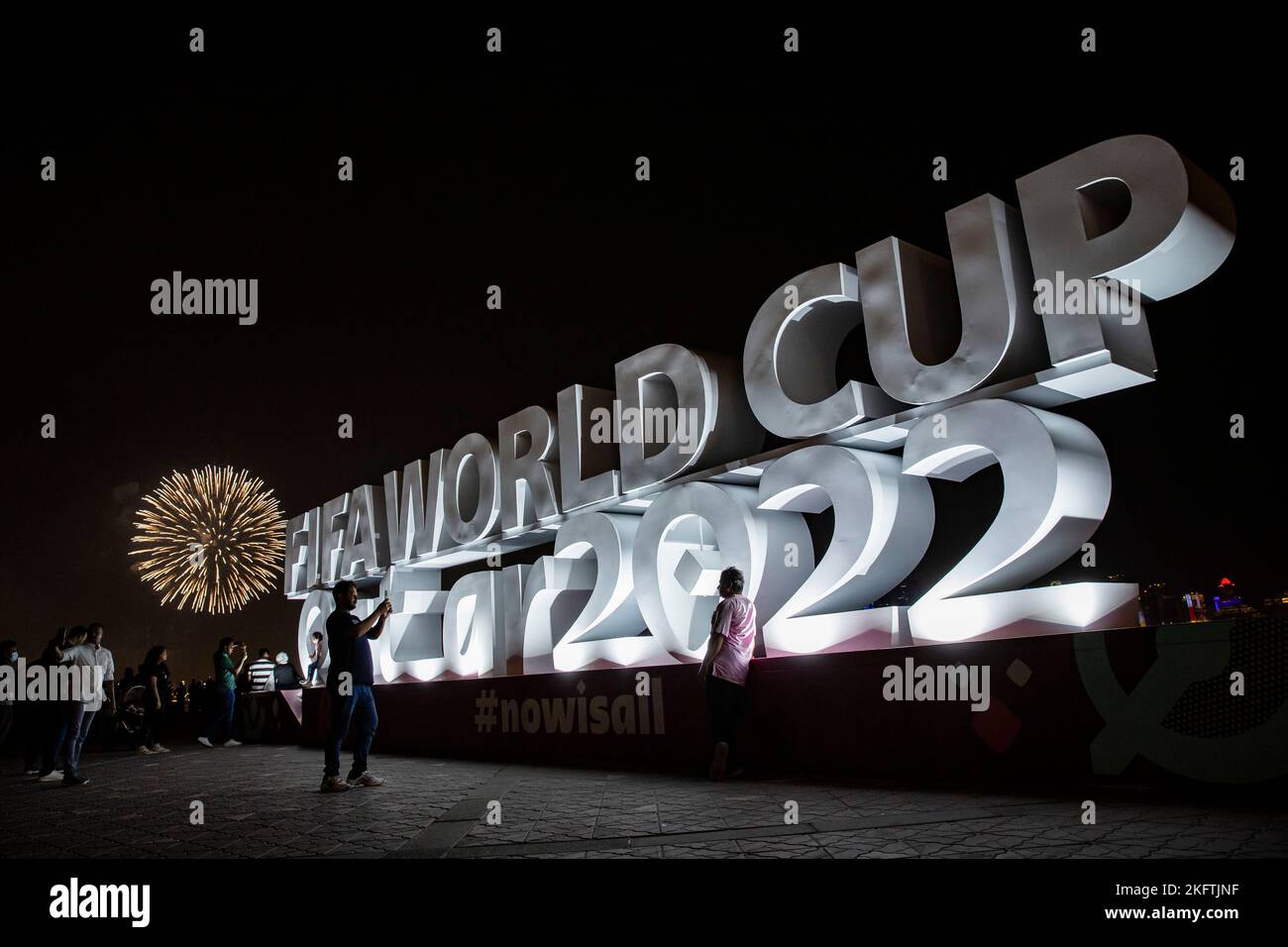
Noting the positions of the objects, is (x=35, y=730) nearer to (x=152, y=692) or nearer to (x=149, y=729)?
(x=152, y=692)

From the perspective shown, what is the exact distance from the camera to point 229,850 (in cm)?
504

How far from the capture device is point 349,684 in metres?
8.01

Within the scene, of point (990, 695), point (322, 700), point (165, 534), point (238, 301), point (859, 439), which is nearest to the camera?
point (990, 695)

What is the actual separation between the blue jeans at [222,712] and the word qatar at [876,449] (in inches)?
234

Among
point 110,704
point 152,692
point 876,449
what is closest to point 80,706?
point 110,704

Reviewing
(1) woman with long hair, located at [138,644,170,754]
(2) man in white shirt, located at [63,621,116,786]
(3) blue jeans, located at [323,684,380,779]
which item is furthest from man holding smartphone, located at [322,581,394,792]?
(1) woman with long hair, located at [138,644,170,754]

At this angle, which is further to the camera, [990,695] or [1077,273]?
[1077,273]

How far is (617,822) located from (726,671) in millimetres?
2448

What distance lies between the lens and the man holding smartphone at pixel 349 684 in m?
7.92
